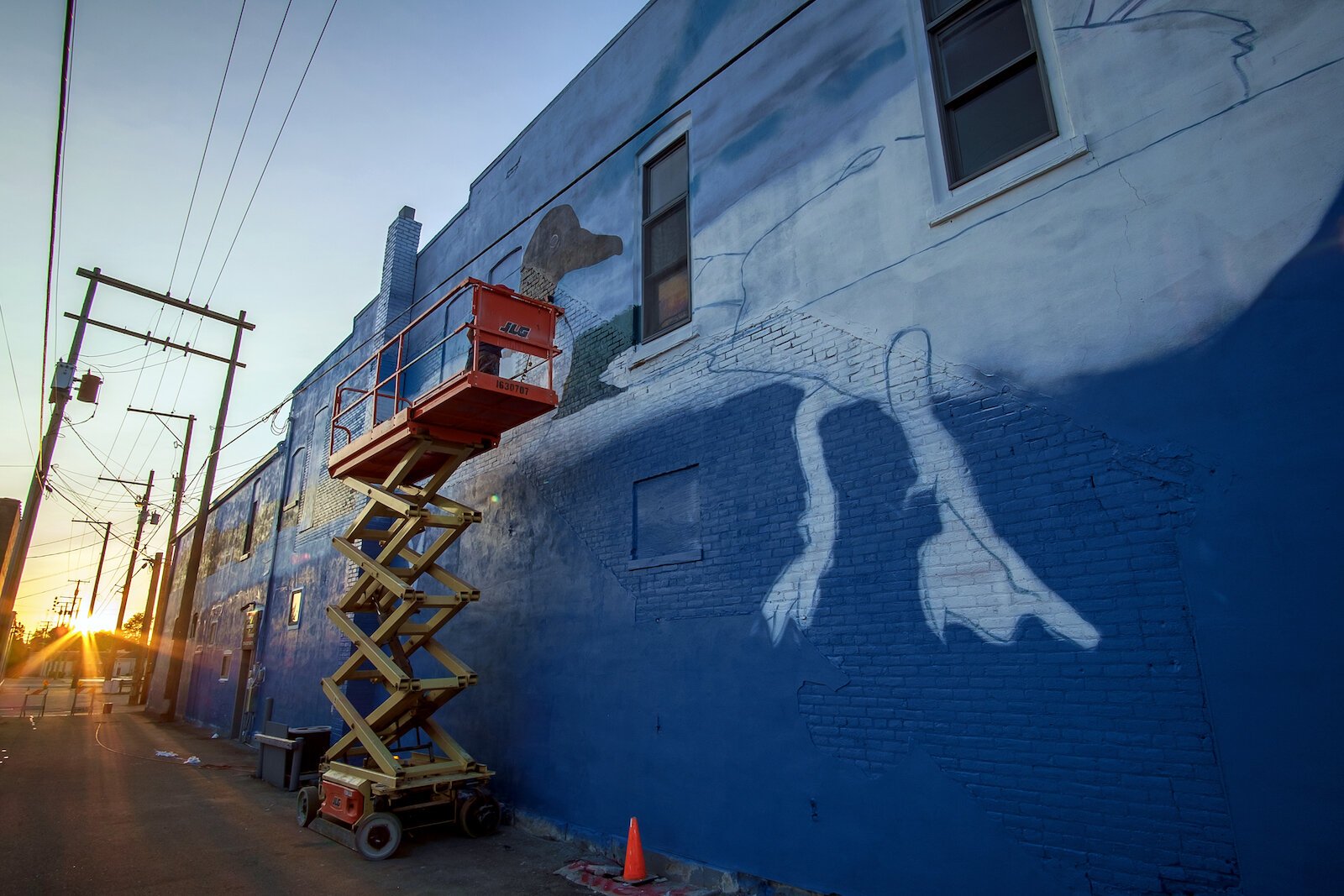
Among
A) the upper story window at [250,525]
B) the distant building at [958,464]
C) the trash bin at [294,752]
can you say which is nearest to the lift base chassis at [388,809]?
the distant building at [958,464]

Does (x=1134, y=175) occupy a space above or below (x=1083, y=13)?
below

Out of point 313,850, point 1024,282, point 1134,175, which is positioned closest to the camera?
point 1134,175

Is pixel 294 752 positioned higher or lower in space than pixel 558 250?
lower

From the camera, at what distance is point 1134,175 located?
4844 millimetres

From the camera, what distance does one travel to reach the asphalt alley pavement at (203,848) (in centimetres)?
647

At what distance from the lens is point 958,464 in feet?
17.6

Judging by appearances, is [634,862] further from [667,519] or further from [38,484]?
[38,484]

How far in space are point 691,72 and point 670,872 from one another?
8979mm

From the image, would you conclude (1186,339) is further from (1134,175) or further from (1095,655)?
(1095,655)

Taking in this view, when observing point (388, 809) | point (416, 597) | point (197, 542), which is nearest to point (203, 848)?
point (388, 809)

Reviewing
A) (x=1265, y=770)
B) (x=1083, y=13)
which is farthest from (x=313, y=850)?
(x=1083, y=13)

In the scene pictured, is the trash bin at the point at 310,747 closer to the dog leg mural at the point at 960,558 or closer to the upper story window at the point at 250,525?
the dog leg mural at the point at 960,558

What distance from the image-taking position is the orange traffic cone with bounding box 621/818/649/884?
21.5ft

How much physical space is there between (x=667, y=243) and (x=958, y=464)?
5.00 metres
